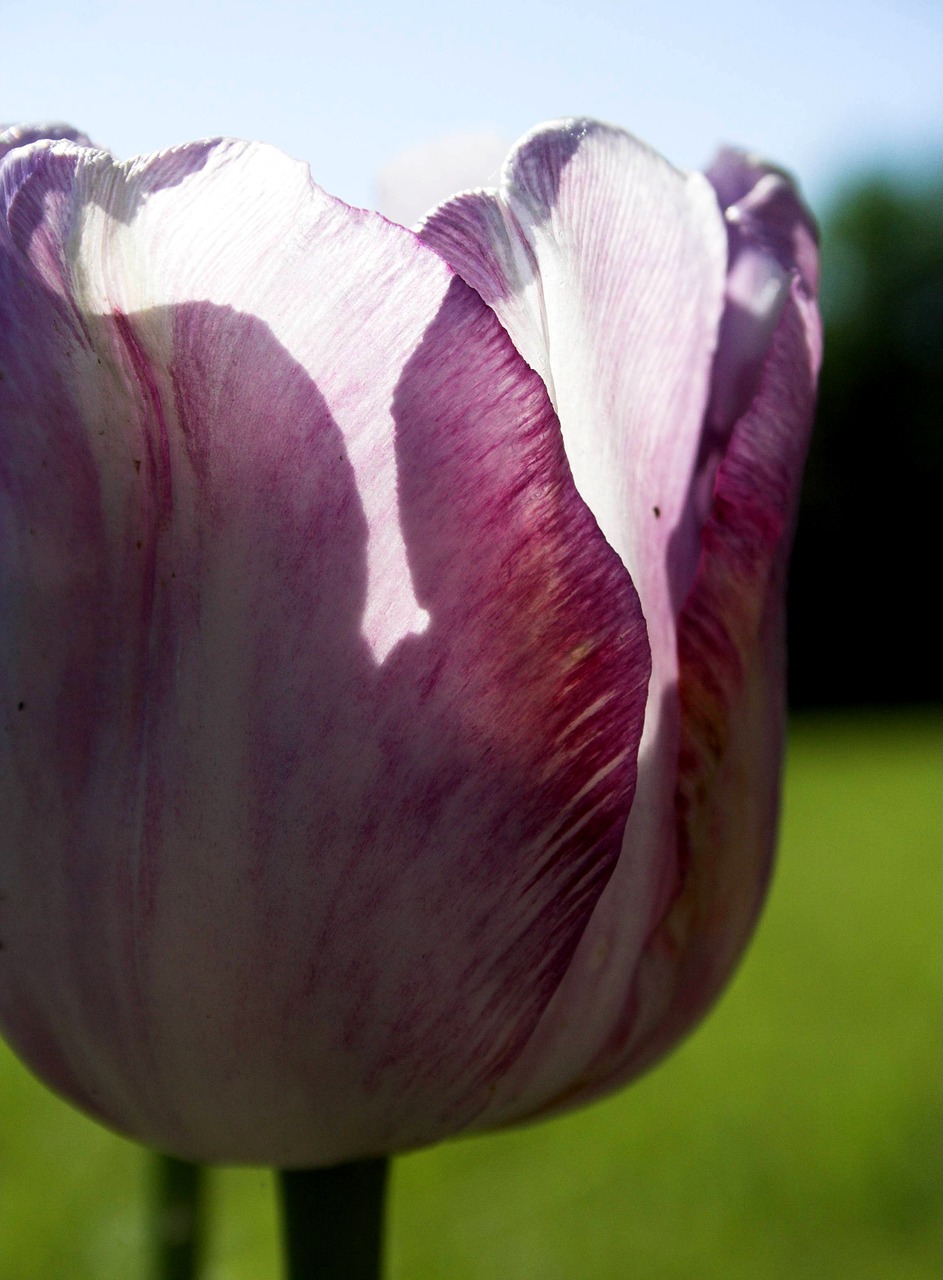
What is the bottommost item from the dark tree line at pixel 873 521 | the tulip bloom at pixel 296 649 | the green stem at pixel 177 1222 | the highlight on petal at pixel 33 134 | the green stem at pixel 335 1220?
the dark tree line at pixel 873 521

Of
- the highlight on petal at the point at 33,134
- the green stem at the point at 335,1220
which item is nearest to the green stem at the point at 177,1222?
the green stem at the point at 335,1220

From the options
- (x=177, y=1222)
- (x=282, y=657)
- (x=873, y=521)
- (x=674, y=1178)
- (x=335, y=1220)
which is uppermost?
(x=282, y=657)

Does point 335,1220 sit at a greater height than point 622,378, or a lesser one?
lesser

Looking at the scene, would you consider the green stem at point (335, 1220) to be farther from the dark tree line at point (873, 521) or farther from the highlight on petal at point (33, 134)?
the dark tree line at point (873, 521)

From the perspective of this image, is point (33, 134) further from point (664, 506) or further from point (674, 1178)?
point (674, 1178)

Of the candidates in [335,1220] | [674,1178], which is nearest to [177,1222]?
[335,1220]

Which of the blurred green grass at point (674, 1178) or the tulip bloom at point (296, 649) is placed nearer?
the tulip bloom at point (296, 649)
